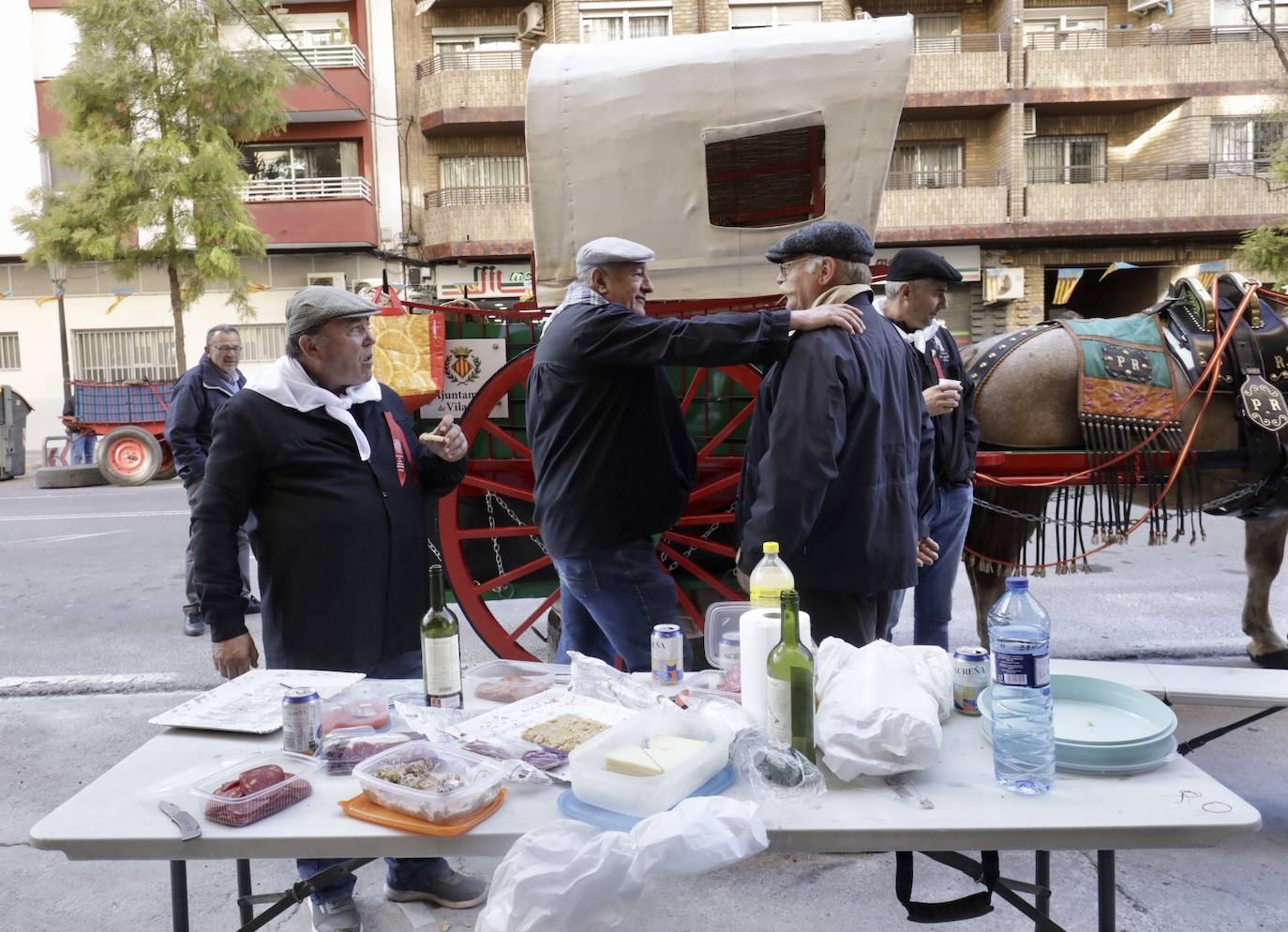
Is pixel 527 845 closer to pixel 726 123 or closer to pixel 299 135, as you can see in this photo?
pixel 726 123

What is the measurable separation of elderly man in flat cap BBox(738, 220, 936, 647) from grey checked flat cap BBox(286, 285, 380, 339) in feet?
4.07

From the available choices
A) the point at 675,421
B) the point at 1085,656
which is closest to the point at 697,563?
the point at 675,421

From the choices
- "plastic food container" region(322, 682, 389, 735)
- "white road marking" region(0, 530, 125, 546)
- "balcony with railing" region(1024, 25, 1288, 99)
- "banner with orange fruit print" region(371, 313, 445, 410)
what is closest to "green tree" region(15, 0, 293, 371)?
"white road marking" region(0, 530, 125, 546)

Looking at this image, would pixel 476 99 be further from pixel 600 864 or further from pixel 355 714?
pixel 600 864

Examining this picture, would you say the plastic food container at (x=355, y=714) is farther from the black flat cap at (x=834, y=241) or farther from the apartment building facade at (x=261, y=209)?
the apartment building facade at (x=261, y=209)

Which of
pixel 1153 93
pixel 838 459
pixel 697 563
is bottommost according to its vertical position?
pixel 697 563

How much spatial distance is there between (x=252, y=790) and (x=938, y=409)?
2958 mm

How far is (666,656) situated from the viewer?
2.61 meters

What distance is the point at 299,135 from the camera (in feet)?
70.4

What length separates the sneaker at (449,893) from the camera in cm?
309

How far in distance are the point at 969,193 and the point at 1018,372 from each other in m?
16.1

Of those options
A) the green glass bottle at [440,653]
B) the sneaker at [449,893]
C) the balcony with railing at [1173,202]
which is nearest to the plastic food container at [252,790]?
the green glass bottle at [440,653]

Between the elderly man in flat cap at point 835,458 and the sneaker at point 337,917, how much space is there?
4.93ft

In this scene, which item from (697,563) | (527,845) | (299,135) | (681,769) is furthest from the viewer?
(299,135)
